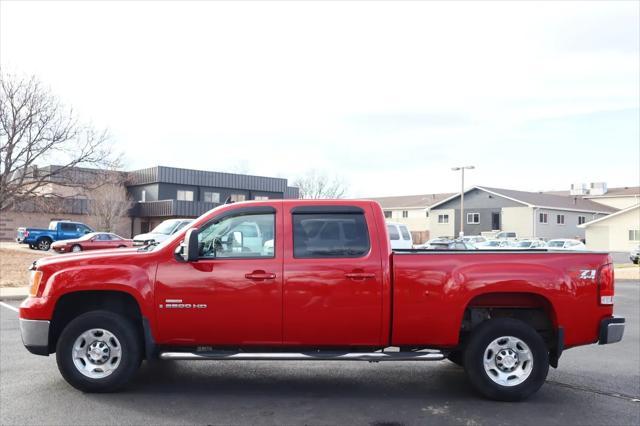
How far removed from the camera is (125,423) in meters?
4.70

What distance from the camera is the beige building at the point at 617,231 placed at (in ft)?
155

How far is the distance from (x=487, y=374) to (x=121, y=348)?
371 cm

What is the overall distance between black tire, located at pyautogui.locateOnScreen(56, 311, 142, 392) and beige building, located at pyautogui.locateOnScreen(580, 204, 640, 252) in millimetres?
48617

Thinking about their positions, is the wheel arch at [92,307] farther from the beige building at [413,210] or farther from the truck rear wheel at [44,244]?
the beige building at [413,210]

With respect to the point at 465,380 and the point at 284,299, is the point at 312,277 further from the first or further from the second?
the point at 465,380

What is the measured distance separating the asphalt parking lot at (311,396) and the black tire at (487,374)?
123mm

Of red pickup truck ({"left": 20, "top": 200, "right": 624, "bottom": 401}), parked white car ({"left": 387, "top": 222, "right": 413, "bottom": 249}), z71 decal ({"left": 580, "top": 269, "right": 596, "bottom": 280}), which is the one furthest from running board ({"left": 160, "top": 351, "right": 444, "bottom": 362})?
parked white car ({"left": 387, "top": 222, "right": 413, "bottom": 249})

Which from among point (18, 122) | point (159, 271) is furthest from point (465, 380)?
point (18, 122)

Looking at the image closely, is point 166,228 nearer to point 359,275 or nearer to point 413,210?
point 359,275

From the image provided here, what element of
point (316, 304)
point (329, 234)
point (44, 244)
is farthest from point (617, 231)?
point (316, 304)

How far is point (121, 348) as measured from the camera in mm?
5469

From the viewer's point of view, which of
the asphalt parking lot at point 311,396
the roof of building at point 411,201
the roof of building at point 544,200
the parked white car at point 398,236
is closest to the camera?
the asphalt parking lot at point 311,396

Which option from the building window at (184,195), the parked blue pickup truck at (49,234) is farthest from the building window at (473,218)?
the parked blue pickup truck at (49,234)

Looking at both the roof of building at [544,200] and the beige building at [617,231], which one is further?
the roof of building at [544,200]
